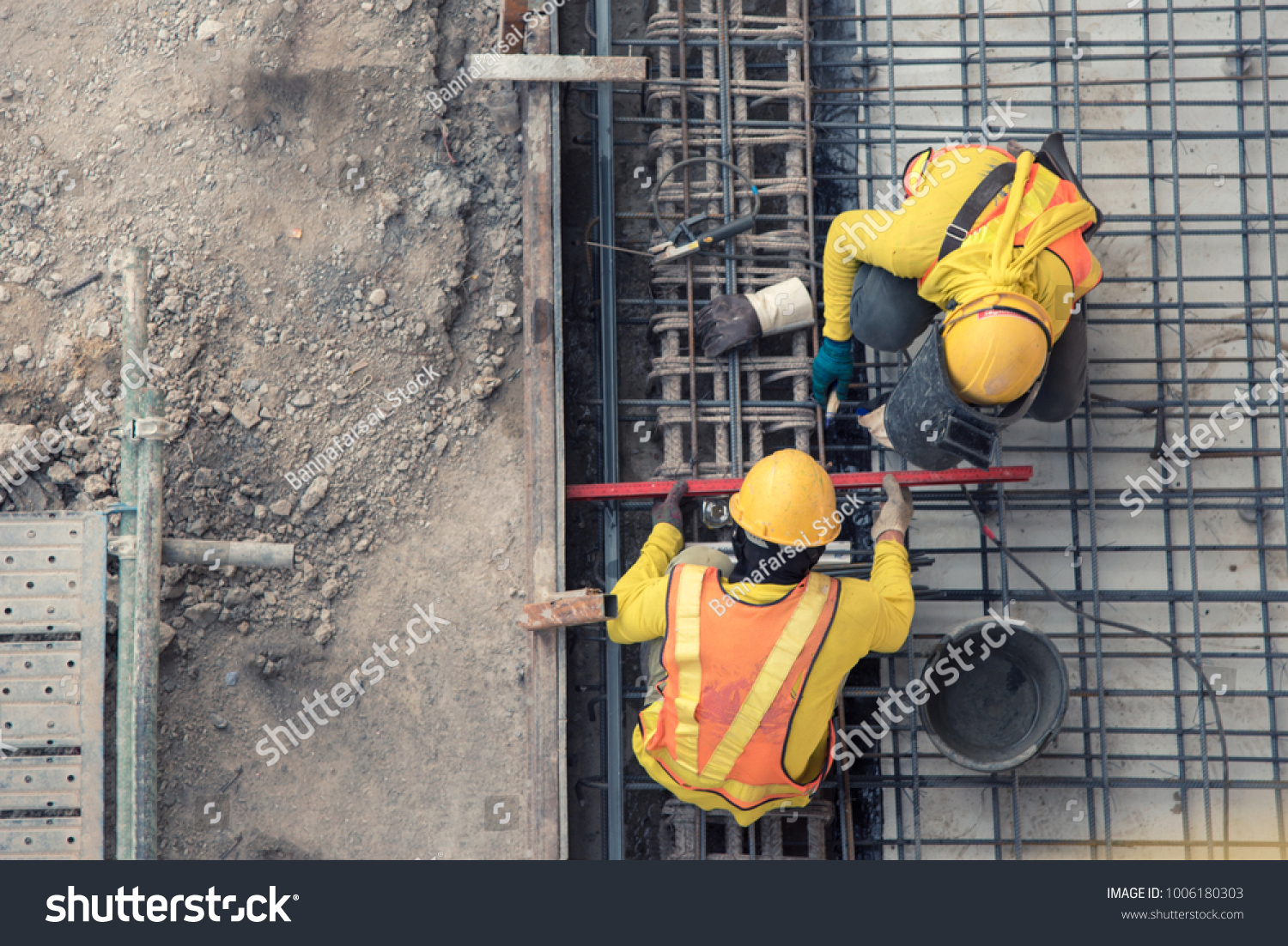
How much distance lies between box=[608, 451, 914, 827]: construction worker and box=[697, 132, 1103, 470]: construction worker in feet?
2.07

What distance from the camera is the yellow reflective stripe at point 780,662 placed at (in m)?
3.60

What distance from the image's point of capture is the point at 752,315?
4.52 meters

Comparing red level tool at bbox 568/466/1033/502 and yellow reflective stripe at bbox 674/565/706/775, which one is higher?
red level tool at bbox 568/466/1033/502

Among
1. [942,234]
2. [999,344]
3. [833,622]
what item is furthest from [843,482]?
[942,234]

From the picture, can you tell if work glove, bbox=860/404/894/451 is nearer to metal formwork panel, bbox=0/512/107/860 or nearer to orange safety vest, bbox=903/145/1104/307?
orange safety vest, bbox=903/145/1104/307

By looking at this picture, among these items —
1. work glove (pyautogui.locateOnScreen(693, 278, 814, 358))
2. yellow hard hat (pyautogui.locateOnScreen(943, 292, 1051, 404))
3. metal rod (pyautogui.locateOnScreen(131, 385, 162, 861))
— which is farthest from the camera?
work glove (pyautogui.locateOnScreen(693, 278, 814, 358))

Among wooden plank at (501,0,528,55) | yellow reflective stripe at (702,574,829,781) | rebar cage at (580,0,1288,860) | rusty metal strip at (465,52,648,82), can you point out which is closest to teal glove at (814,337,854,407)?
A: rebar cage at (580,0,1288,860)

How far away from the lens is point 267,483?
15.9 feet

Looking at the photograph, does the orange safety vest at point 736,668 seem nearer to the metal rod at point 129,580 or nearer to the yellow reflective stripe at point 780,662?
the yellow reflective stripe at point 780,662

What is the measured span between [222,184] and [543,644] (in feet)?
9.64

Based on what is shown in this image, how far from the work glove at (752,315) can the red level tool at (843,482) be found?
27.1 inches

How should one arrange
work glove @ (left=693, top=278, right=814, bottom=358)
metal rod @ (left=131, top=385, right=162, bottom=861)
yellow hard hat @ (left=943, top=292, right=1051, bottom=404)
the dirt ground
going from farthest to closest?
the dirt ground < work glove @ (left=693, top=278, right=814, bottom=358) < metal rod @ (left=131, top=385, right=162, bottom=861) < yellow hard hat @ (left=943, top=292, right=1051, bottom=404)

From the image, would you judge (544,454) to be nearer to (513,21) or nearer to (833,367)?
(833,367)

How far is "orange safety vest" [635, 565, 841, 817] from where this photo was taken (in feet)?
11.8
